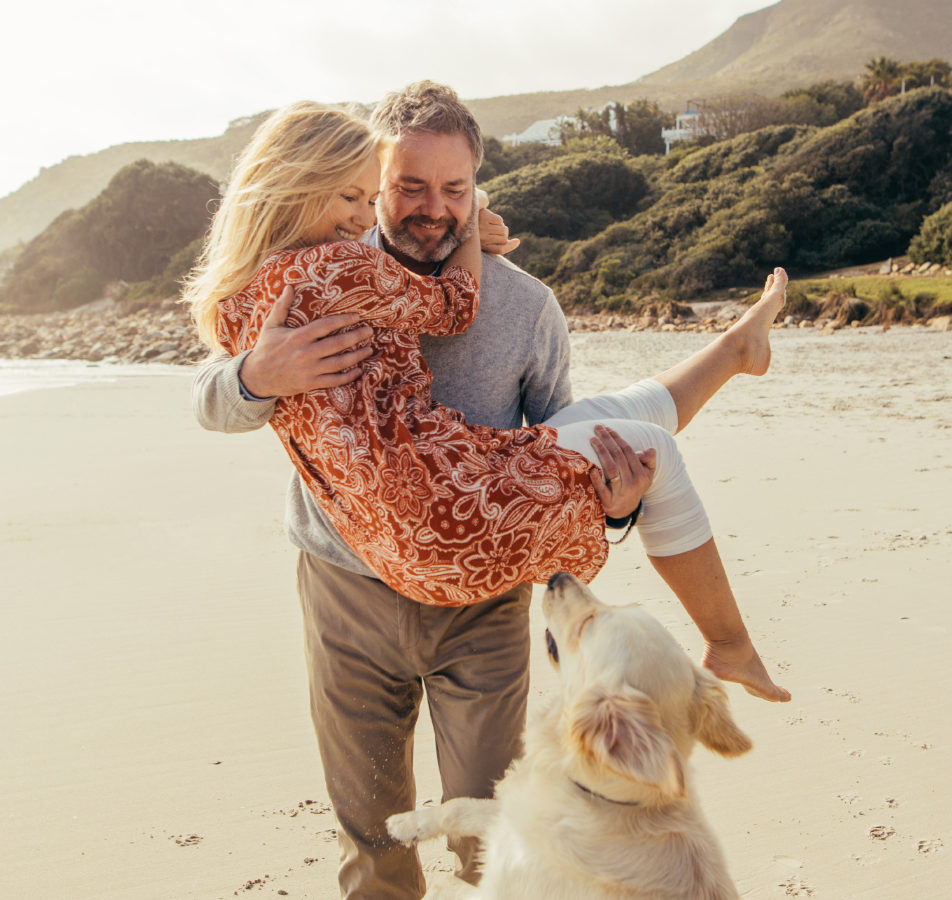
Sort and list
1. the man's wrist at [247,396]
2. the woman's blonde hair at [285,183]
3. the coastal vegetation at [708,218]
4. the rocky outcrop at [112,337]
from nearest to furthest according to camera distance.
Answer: the man's wrist at [247,396]
the woman's blonde hair at [285,183]
the rocky outcrop at [112,337]
the coastal vegetation at [708,218]

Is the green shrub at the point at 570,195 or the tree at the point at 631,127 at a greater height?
the tree at the point at 631,127

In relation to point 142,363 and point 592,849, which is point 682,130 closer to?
point 142,363

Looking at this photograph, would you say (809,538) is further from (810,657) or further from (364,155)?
(364,155)

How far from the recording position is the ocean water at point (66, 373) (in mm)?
16438

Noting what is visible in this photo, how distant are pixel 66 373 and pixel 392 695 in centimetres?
1931

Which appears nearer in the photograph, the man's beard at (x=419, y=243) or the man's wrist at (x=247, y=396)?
the man's wrist at (x=247, y=396)

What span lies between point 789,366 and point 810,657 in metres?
9.30

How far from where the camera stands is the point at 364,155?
2125mm

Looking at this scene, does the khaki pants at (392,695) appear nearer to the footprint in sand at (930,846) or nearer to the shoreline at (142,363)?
the footprint in sand at (930,846)

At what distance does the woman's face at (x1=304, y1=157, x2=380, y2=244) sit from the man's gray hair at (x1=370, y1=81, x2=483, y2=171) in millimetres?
201

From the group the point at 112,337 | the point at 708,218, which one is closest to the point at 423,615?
the point at 112,337

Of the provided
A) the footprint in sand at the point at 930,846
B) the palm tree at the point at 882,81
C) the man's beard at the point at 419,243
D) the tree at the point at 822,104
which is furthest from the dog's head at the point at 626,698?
the palm tree at the point at 882,81

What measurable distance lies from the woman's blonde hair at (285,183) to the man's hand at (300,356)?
0.84 ft

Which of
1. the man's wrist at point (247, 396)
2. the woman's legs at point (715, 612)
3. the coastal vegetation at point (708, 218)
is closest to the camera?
the man's wrist at point (247, 396)
